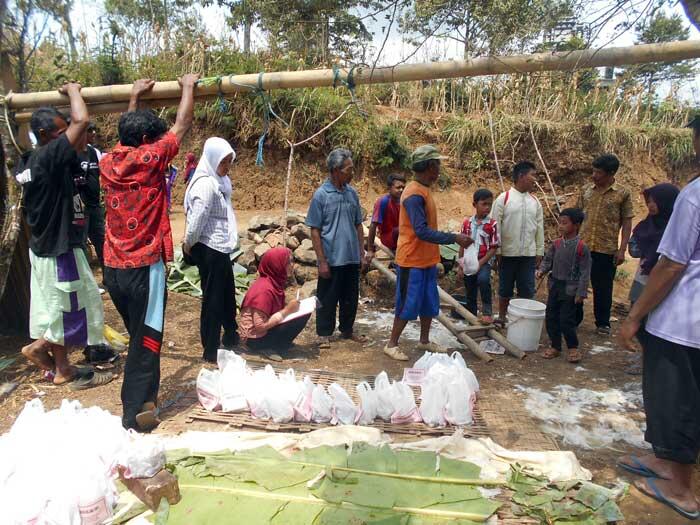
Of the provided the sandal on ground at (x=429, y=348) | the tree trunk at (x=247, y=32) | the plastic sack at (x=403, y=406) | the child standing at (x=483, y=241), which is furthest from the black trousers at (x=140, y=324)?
the tree trunk at (x=247, y=32)

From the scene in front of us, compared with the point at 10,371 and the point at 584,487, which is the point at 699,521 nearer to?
the point at 584,487

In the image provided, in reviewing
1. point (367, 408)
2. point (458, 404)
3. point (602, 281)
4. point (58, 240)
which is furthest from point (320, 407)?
point (602, 281)

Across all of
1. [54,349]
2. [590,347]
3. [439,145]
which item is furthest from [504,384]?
[439,145]

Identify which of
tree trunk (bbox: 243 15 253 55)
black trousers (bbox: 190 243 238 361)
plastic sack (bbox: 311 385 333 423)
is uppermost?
tree trunk (bbox: 243 15 253 55)

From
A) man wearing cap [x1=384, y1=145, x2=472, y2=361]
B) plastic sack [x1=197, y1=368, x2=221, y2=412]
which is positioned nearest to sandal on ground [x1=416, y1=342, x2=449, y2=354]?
man wearing cap [x1=384, y1=145, x2=472, y2=361]

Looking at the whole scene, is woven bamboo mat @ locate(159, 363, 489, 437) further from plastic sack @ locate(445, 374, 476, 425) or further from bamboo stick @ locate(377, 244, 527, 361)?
bamboo stick @ locate(377, 244, 527, 361)

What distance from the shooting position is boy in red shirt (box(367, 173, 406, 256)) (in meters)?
5.40

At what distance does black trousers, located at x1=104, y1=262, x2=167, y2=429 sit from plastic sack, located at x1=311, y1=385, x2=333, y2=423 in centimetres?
103

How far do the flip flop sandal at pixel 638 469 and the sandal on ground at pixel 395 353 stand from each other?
6.42 ft

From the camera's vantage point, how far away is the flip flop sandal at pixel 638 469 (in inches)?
104

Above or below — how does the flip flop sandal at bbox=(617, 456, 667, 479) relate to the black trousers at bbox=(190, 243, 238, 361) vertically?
below

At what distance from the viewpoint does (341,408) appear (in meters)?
3.08

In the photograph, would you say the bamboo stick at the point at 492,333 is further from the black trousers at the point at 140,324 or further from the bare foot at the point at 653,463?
the black trousers at the point at 140,324

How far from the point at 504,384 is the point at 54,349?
3.61 m
